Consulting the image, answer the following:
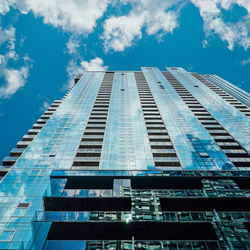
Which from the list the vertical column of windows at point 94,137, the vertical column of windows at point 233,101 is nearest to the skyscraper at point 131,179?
the vertical column of windows at point 94,137

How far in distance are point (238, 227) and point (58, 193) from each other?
22.9 m

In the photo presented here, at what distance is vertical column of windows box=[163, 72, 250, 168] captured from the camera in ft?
106

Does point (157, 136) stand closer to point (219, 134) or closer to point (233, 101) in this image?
point (219, 134)

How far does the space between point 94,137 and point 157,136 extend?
14098 millimetres

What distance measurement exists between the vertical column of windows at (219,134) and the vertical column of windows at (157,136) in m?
10.1

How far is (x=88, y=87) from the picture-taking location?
227 feet

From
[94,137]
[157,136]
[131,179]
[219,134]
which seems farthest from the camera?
[219,134]

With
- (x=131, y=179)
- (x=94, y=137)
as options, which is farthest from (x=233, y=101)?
(x=131, y=179)

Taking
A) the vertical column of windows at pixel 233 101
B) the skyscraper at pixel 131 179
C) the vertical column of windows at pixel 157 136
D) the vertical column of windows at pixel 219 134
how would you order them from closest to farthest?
the skyscraper at pixel 131 179 < the vertical column of windows at pixel 157 136 < the vertical column of windows at pixel 219 134 < the vertical column of windows at pixel 233 101

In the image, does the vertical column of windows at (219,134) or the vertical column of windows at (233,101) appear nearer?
the vertical column of windows at (219,134)

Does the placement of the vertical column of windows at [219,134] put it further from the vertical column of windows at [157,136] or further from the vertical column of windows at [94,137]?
the vertical column of windows at [94,137]

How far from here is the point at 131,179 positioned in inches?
1070

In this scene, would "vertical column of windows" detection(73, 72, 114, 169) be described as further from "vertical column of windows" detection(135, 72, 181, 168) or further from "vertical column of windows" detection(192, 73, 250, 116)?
→ "vertical column of windows" detection(192, 73, 250, 116)

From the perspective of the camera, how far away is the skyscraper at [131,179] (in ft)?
66.0
